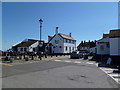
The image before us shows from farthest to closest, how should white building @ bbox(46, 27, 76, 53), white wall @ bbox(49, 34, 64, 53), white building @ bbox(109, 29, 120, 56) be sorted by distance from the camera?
white wall @ bbox(49, 34, 64, 53)
white building @ bbox(46, 27, 76, 53)
white building @ bbox(109, 29, 120, 56)

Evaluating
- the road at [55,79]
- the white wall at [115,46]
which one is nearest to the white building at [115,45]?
the white wall at [115,46]

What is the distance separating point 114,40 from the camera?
54.9 ft

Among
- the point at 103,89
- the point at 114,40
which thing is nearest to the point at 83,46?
the point at 114,40

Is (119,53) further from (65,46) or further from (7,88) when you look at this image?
(65,46)

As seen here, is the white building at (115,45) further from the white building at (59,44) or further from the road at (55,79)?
the white building at (59,44)

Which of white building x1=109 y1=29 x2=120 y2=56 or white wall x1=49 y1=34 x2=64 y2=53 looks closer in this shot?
white building x1=109 y1=29 x2=120 y2=56

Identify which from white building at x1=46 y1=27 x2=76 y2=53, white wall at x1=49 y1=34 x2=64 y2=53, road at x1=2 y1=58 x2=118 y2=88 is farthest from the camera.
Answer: white wall at x1=49 y1=34 x2=64 y2=53

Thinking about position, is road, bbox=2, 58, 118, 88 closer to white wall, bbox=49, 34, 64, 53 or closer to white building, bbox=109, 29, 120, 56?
white building, bbox=109, 29, 120, 56

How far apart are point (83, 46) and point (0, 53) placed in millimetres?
53919

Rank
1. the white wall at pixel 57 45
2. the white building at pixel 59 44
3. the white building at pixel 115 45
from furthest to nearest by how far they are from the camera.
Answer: the white wall at pixel 57 45, the white building at pixel 59 44, the white building at pixel 115 45

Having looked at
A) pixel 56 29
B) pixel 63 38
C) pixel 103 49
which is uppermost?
pixel 56 29

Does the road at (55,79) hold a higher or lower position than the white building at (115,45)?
lower

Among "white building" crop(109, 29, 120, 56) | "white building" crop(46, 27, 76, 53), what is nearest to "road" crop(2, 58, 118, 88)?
"white building" crop(109, 29, 120, 56)

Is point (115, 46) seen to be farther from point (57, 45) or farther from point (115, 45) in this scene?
point (57, 45)
